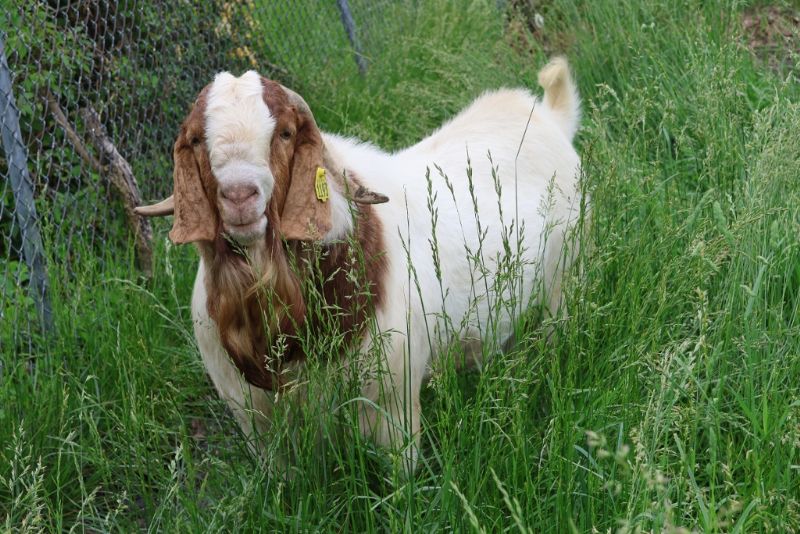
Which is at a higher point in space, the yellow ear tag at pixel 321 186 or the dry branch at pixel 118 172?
the yellow ear tag at pixel 321 186

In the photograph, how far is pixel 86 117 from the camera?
173 inches

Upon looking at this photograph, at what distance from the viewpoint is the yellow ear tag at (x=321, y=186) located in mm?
2562

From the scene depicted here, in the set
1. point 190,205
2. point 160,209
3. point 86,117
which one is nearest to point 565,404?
point 190,205

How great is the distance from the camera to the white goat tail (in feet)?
13.7

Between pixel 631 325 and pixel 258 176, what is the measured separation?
112 cm

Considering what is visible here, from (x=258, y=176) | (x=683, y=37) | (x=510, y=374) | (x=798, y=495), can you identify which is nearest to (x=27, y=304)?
(x=258, y=176)

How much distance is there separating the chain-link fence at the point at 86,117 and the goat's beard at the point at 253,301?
1.14 m

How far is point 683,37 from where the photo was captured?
5.29m

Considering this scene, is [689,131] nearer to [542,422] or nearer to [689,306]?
[689,306]

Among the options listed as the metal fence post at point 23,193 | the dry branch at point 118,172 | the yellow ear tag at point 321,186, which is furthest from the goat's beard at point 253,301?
the dry branch at point 118,172

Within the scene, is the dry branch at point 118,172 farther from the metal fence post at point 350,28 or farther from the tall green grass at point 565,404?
the metal fence post at point 350,28

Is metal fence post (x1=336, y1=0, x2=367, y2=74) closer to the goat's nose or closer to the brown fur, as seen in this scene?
the brown fur

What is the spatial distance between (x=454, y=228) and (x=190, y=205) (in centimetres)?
104

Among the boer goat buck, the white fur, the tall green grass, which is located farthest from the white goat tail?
the boer goat buck
